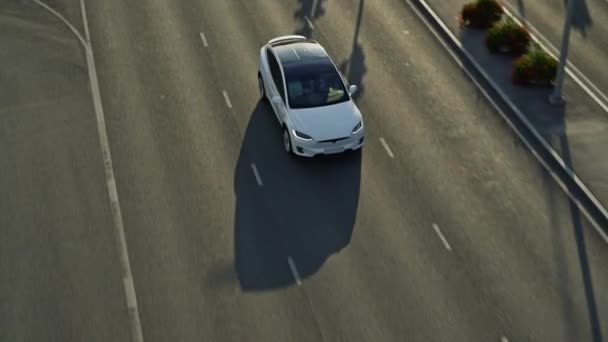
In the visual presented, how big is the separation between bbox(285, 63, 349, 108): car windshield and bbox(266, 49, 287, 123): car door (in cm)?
24

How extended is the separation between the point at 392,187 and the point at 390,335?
5.00 m

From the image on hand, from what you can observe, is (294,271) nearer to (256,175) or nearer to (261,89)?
(256,175)

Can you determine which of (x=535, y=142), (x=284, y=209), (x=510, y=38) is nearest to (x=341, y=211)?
(x=284, y=209)

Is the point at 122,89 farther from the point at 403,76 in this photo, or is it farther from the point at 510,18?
the point at 510,18

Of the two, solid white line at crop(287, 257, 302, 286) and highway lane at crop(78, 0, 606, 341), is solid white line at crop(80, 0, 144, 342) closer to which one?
highway lane at crop(78, 0, 606, 341)

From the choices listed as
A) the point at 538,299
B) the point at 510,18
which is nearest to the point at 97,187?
the point at 538,299

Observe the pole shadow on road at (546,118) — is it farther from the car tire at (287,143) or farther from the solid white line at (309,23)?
the car tire at (287,143)

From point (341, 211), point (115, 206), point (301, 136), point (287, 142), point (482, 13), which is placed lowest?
point (115, 206)

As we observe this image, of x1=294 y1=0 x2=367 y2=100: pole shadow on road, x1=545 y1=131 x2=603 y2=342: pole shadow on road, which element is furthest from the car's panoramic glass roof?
x1=545 y1=131 x2=603 y2=342: pole shadow on road

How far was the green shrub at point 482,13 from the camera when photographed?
27.3m

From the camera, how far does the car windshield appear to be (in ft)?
71.9

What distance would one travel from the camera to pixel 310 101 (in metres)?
21.9

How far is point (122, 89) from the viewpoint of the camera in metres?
24.9

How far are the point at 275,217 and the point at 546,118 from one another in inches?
348
